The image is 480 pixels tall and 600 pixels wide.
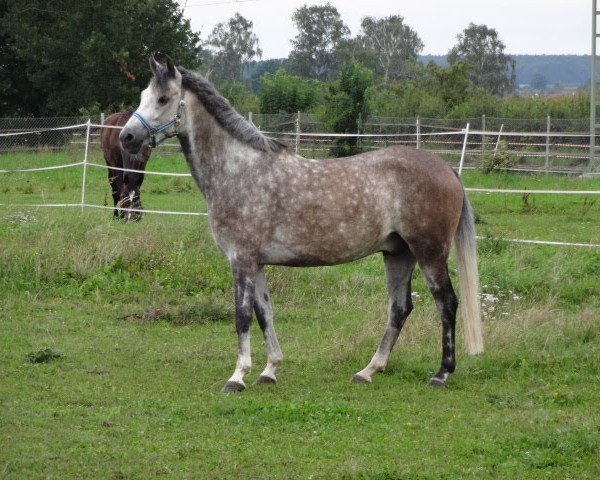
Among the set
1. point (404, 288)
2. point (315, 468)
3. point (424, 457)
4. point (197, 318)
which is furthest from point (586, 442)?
point (197, 318)

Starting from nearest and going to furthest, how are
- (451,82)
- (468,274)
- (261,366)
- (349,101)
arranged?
1. (468,274)
2. (261,366)
3. (349,101)
4. (451,82)

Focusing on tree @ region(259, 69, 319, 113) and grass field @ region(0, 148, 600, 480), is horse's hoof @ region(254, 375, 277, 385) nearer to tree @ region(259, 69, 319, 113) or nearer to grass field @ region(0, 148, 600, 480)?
grass field @ region(0, 148, 600, 480)

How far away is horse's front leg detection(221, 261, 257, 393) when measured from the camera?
7000 millimetres

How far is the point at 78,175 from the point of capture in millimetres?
23531

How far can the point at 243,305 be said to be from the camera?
7.04 meters

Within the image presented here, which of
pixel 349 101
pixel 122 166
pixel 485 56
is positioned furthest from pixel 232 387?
pixel 485 56

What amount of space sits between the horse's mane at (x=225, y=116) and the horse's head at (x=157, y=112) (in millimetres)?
124

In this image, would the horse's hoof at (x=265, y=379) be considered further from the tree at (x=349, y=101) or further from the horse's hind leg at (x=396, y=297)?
the tree at (x=349, y=101)

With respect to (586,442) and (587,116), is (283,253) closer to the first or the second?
(586,442)

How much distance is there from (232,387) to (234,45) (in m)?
89.5

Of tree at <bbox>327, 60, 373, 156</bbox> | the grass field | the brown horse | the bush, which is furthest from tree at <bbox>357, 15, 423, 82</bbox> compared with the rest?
the grass field

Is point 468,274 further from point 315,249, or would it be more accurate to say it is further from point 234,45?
point 234,45

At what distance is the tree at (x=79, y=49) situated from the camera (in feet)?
114

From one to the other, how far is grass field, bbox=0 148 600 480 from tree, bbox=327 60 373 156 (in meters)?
17.3
